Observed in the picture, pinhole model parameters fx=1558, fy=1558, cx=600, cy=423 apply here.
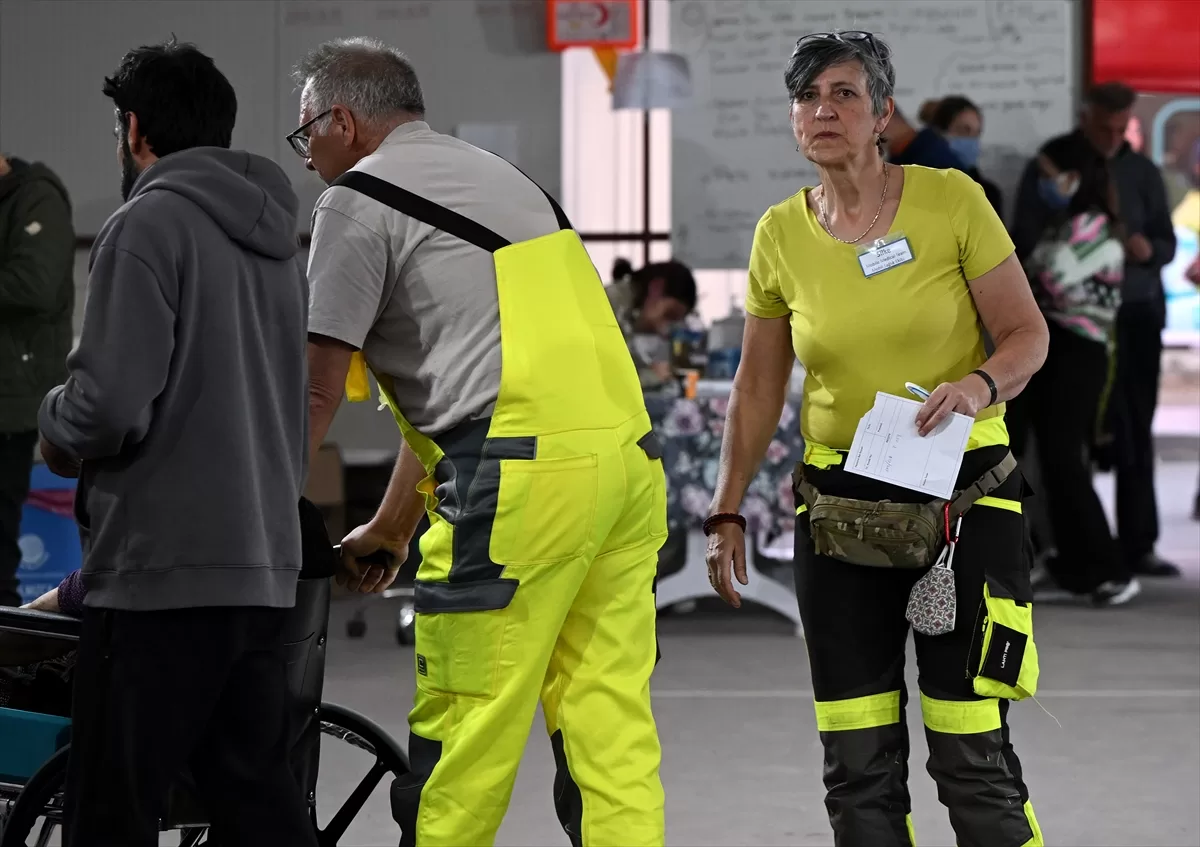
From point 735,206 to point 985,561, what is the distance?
4.40 m

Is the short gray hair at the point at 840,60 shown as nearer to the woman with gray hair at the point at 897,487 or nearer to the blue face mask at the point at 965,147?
the woman with gray hair at the point at 897,487

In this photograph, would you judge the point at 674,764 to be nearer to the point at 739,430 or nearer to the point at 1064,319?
the point at 739,430

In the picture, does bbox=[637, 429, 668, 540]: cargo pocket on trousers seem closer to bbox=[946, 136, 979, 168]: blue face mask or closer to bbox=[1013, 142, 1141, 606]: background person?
bbox=[1013, 142, 1141, 606]: background person

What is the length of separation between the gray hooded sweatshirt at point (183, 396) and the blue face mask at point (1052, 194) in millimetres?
4488

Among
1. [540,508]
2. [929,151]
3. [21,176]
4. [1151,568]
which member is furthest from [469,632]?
[1151,568]

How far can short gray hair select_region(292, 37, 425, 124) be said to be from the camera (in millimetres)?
2068

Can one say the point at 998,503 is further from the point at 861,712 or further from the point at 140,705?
the point at 140,705

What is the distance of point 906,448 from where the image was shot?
2.05 metres

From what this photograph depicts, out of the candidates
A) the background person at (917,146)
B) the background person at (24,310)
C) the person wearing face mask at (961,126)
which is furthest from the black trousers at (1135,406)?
the background person at (24,310)

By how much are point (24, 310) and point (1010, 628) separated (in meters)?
3.39

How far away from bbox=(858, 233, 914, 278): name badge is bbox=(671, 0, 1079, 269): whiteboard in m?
4.28

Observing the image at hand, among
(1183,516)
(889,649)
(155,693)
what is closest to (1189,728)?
(889,649)

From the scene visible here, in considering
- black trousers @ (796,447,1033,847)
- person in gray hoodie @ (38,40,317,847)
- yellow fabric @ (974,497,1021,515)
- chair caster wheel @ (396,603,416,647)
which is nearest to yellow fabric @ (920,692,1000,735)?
black trousers @ (796,447,1033,847)

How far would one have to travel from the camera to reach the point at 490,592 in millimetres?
1940
